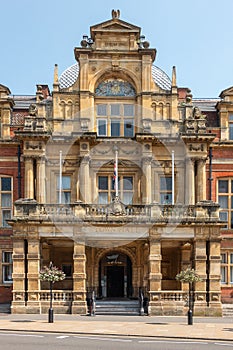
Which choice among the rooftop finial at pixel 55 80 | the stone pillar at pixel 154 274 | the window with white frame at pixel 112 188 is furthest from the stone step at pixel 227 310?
the rooftop finial at pixel 55 80

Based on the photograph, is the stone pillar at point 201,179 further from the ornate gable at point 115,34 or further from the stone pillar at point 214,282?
the ornate gable at point 115,34

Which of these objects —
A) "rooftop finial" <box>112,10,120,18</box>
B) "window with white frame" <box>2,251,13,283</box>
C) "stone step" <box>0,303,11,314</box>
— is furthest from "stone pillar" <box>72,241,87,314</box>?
"rooftop finial" <box>112,10,120,18</box>

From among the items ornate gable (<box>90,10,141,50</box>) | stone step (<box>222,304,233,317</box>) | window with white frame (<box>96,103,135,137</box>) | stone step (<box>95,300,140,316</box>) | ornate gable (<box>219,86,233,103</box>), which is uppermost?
ornate gable (<box>90,10,141,50</box>)

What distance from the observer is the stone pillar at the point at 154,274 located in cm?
3584

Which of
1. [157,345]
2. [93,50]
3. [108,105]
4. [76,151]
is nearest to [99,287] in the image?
Result: [76,151]

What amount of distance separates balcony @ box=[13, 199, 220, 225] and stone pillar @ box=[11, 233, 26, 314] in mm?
1444

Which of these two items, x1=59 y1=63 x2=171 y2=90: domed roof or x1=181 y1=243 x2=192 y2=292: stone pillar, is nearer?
x1=181 y1=243 x2=192 y2=292: stone pillar

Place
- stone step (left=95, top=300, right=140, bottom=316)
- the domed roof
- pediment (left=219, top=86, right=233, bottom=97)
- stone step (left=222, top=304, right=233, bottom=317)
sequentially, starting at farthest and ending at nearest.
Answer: the domed roof, pediment (left=219, top=86, right=233, bottom=97), stone step (left=222, top=304, right=233, bottom=317), stone step (left=95, top=300, right=140, bottom=316)

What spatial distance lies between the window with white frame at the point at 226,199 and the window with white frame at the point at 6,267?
14054 mm

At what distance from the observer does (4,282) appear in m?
41.8

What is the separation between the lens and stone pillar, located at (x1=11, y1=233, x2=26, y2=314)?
3572 cm

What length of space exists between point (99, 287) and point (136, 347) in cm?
1978

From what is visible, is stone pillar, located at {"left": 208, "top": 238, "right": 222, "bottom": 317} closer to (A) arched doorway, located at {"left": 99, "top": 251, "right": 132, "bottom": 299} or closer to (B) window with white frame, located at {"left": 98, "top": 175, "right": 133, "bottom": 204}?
(A) arched doorway, located at {"left": 99, "top": 251, "right": 132, "bottom": 299}

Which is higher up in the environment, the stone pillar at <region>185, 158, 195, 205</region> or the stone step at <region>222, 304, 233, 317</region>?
the stone pillar at <region>185, 158, 195, 205</region>
